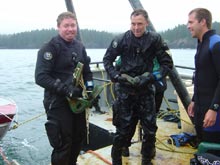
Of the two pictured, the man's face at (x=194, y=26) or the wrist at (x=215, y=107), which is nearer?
the wrist at (x=215, y=107)

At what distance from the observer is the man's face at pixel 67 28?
9.58 feet

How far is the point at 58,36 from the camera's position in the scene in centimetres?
300

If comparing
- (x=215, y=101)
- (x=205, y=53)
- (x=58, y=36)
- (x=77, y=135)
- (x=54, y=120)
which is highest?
(x=58, y=36)

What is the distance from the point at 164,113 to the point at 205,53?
3.18m

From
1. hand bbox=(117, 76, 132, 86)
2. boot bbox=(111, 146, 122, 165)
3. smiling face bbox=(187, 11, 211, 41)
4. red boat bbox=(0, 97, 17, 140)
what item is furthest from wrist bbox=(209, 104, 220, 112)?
red boat bbox=(0, 97, 17, 140)

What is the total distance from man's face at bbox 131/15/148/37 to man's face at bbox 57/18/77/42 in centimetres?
59

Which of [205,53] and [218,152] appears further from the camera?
[205,53]

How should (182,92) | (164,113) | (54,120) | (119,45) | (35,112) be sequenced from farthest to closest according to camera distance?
(35,112)
(164,113)
(182,92)
(119,45)
(54,120)

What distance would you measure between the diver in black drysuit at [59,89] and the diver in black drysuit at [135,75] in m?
0.41

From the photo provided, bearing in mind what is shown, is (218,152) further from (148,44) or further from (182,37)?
Result: (182,37)

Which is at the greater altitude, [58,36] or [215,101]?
[58,36]

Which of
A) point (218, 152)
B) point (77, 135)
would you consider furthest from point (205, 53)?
point (77, 135)

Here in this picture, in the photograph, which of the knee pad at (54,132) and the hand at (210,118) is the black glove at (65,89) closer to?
the knee pad at (54,132)

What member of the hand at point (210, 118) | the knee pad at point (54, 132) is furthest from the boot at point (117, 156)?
the hand at point (210, 118)
